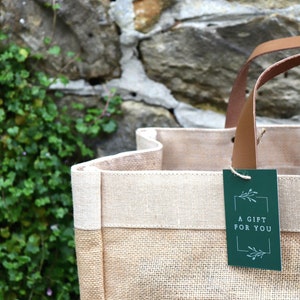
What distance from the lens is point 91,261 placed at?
863 mm

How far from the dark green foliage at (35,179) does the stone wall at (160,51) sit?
0.05 metres

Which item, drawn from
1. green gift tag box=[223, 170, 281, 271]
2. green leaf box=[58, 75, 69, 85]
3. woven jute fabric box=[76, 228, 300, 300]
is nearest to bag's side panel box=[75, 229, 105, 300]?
woven jute fabric box=[76, 228, 300, 300]

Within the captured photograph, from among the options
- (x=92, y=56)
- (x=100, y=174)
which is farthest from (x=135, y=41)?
(x=100, y=174)

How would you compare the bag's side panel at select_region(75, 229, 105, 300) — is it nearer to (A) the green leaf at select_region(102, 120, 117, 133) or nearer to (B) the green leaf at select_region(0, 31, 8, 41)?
(A) the green leaf at select_region(102, 120, 117, 133)

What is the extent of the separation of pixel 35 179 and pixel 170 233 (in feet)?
1.73

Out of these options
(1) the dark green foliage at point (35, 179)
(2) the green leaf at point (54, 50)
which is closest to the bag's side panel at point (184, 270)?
(1) the dark green foliage at point (35, 179)

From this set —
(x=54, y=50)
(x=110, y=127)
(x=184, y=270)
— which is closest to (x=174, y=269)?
(x=184, y=270)

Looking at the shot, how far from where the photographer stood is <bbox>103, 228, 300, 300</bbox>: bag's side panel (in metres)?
0.82

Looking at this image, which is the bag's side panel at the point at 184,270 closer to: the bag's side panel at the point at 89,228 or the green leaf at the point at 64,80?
the bag's side panel at the point at 89,228

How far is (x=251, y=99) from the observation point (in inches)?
32.5

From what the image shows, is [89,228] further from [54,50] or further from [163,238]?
[54,50]

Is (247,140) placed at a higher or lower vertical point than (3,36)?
lower

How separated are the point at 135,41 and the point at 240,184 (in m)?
0.59

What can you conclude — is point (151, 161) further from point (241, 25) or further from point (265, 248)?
point (241, 25)
